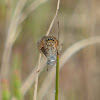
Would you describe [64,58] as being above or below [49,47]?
above

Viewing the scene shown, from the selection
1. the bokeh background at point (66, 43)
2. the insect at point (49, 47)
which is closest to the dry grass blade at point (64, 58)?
the bokeh background at point (66, 43)

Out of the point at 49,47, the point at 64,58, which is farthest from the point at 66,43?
the point at 49,47

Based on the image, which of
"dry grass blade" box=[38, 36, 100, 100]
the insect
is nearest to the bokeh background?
"dry grass blade" box=[38, 36, 100, 100]

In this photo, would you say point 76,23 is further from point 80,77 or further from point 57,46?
point 57,46

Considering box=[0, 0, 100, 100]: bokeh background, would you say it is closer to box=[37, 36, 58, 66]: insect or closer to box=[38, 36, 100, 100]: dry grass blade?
box=[38, 36, 100, 100]: dry grass blade

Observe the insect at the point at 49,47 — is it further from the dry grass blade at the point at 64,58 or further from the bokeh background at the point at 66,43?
the dry grass blade at the point at 64,58

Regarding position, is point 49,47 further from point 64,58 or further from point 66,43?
point 66,43
